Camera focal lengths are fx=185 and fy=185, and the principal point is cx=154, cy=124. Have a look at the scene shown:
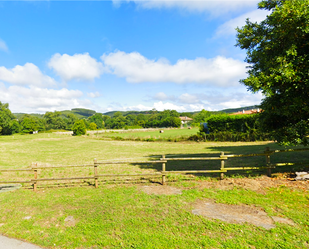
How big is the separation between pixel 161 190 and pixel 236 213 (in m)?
3.32

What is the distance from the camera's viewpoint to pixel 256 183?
27.3ft

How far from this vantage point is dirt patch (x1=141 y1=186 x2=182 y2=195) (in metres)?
8.10

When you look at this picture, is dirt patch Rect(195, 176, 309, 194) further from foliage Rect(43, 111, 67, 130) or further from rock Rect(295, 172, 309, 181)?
foliage Rect(43, 111, 67, 130)

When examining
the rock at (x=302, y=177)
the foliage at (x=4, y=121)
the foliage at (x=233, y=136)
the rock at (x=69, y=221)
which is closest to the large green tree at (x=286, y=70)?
the rock at (x=302, y=177)

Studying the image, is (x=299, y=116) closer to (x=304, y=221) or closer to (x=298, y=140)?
(x=298, y=140)

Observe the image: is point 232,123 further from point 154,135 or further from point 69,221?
point 69,221

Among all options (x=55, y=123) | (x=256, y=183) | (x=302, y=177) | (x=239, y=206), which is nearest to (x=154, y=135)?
(x=256, y=183)

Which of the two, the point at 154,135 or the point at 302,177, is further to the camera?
the point at 154,135

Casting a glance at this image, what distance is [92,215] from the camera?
639cm

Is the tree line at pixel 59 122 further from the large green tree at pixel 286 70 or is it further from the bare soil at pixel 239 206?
the bare soil at pixel 239 206

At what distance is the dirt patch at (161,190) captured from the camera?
8096 millimetres

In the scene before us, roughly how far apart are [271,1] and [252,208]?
31.1 feet

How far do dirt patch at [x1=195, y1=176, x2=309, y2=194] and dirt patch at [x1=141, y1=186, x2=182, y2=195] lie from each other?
1.30 meters

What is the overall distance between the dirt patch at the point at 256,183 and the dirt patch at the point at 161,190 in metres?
1.30
